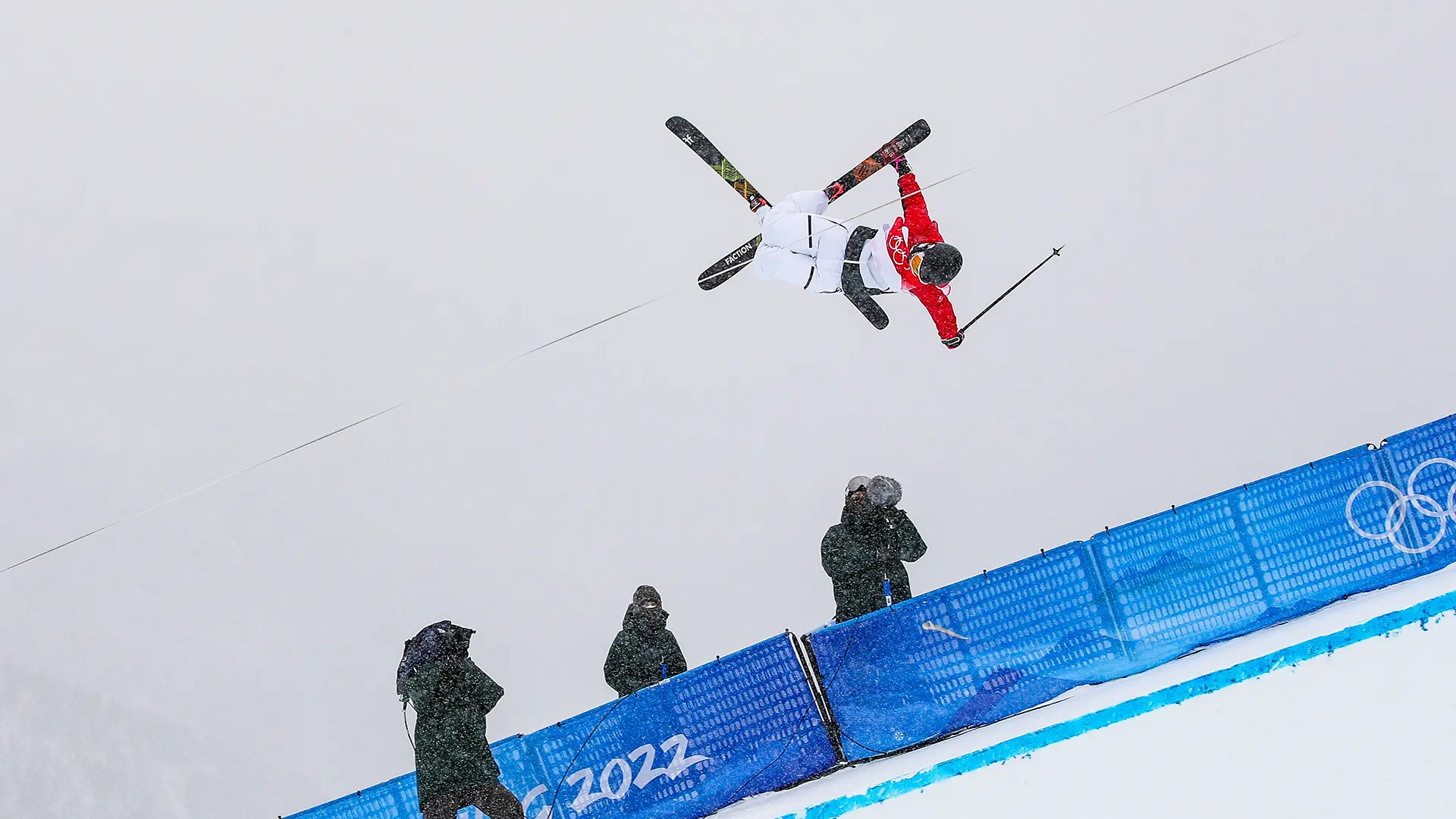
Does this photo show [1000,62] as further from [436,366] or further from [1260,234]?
[436,366]

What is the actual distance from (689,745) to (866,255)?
83.8 inches

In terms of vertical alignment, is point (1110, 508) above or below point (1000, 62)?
below

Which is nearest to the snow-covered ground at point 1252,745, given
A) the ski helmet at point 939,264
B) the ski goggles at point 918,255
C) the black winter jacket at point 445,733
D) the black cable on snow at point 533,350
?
the black winter jacket at point 445,733

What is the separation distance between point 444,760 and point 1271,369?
5.43 m

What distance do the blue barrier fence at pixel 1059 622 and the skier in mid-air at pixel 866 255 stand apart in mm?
1110

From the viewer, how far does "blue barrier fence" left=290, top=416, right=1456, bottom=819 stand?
3432mm

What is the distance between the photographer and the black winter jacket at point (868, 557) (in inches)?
154

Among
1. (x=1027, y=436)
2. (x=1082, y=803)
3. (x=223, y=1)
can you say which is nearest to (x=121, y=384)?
(x=223, y=1)

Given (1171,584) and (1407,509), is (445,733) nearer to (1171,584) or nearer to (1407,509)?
(1171,584)

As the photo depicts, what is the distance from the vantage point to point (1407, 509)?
346 centimetres

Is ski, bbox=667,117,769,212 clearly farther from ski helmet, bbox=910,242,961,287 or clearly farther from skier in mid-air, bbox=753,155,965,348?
ski helmet, bbox=910,242,961,287

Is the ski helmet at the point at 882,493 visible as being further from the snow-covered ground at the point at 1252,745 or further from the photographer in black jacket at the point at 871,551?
the snow-covered ground at the point at 1252,745

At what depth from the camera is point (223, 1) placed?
6.18 metres

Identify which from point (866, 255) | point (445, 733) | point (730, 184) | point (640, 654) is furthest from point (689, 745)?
point (730, 184)
